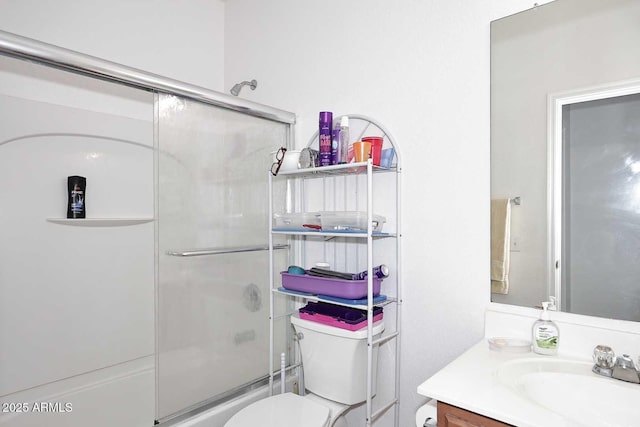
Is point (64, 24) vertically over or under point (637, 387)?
over

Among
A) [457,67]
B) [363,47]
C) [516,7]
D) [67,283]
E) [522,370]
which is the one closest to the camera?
[522,370]

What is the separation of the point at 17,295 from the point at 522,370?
2221 mm

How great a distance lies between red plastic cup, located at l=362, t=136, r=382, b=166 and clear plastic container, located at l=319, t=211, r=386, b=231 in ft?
0.74

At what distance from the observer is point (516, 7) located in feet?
4.37

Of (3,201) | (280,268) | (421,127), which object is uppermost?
(421,127)

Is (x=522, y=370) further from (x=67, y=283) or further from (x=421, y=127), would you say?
(x=67, y=283)

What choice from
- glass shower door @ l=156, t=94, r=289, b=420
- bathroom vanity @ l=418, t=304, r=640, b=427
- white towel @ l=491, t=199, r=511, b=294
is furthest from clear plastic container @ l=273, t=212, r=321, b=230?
bathroom vanity @ l=418, t=304, r=640, b=427

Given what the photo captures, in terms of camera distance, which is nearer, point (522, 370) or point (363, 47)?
point (522, 370)

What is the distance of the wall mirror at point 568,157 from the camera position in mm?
1126

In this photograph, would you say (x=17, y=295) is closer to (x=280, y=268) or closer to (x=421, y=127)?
(x=280, y=268)

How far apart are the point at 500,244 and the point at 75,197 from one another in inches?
81.7

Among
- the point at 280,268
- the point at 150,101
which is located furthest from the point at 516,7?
the point at 150,101

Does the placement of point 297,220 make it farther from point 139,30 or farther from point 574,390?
point 139,30

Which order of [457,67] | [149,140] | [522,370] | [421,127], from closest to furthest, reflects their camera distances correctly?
[522,370]
[457,67]
[421,127]
[149,140]
